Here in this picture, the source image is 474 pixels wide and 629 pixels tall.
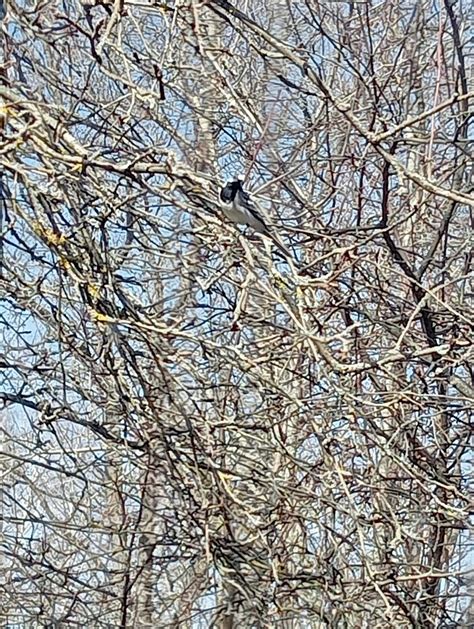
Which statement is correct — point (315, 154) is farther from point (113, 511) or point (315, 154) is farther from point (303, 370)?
point (113, 511)

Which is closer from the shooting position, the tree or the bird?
the bird

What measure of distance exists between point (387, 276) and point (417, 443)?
2.06 feet

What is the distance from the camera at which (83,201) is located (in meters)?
2.42

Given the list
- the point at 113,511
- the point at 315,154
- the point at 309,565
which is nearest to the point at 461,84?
the point at 315,154

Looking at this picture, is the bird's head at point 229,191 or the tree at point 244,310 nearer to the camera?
the bird's head at point 229,191

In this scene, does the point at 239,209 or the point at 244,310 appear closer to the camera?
the point at 239,209

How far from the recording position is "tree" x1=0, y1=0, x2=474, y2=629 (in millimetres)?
2295

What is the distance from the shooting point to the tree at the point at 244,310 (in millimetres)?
2295

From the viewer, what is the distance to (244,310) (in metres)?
2.77

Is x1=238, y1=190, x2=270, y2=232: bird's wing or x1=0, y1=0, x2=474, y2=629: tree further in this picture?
x1=0, y1=0, x2=474, y2=629: tree

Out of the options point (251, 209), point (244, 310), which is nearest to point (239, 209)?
point (251, 209)

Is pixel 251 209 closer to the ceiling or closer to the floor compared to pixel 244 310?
closer to the floor

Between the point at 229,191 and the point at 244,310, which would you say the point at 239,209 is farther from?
the point at 244,310

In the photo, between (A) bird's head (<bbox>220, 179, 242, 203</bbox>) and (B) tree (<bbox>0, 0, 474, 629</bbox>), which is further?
(B) tree (<bbox>0, 0, 474, 629</bbox>)
